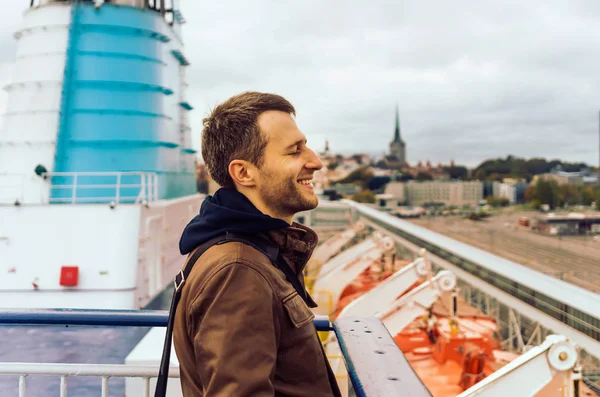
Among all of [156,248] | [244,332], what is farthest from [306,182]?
[156,248]

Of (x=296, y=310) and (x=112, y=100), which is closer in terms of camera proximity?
(x=296, y=310)

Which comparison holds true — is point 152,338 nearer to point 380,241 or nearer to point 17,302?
point 17,302

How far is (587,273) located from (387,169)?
74.6 ft

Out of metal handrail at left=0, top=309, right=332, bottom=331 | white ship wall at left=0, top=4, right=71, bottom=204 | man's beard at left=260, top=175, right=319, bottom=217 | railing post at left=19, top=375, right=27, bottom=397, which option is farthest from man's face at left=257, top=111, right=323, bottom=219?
white ship wall at left=0, top=4, right=71, bottom=204

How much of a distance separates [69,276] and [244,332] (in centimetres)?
661

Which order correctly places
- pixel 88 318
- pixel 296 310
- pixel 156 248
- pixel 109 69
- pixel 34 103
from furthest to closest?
1. pixel 109 69
2. pixel 34 103
3. pixel 156 248
4. pixel 88 318
5. pixel 296 310

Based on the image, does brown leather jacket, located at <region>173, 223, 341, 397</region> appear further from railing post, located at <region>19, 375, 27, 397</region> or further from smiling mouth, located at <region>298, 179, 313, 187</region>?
railing post, located at <region>19, 375, 27, 397</region>

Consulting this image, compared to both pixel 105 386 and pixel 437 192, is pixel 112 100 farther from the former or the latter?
pixel 437 192

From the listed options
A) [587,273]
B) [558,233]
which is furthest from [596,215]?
[587,273]

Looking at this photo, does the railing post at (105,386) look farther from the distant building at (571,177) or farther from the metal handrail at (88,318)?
the distant building at (571,177)

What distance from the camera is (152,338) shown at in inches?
97.2

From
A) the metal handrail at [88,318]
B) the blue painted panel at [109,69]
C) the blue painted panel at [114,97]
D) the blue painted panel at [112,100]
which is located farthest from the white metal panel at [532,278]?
the blue painted panel at [109,69]

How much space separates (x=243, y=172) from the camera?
112 cm

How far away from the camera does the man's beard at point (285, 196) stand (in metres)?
1.11
